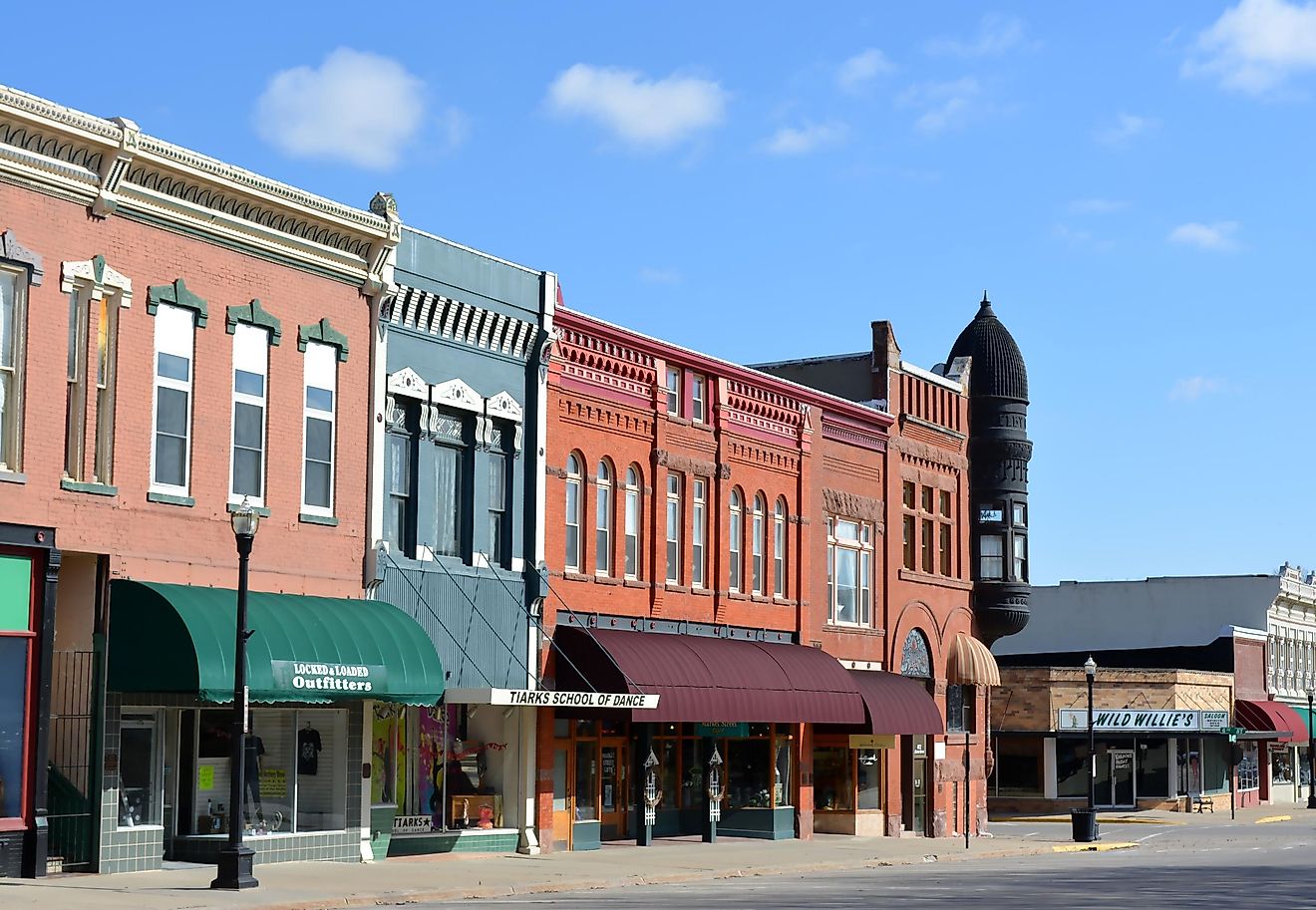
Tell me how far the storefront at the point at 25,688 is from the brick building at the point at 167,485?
28mm

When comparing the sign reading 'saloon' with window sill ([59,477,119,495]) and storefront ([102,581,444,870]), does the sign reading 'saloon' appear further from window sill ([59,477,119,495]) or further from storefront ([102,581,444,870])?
window sill ([59,477,119,495])

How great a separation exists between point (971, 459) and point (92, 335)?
116ft

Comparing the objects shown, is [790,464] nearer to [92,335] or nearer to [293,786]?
[293,786]

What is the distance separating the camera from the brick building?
2445cm

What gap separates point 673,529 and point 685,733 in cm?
451

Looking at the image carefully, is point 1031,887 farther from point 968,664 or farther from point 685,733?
point 968,664

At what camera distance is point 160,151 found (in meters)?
26.2

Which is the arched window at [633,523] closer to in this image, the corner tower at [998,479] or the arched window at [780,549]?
the arched window at [780,549]

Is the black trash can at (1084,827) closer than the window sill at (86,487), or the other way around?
the window sill at (86,487)

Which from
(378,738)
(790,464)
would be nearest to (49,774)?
(378,738)

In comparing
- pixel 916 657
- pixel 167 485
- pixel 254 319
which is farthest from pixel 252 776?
pixel 916 657

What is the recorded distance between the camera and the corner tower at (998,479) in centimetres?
→ 5675

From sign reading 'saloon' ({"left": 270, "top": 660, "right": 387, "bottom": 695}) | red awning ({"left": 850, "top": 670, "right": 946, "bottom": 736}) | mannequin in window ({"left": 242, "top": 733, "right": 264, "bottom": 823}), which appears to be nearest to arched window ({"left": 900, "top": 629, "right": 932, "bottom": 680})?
red awning ({"left": 850, "top": 670, "right": 946, "bottom": 736})

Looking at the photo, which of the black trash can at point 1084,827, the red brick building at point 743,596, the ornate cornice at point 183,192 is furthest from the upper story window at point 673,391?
the black trash can at point 1084,827
